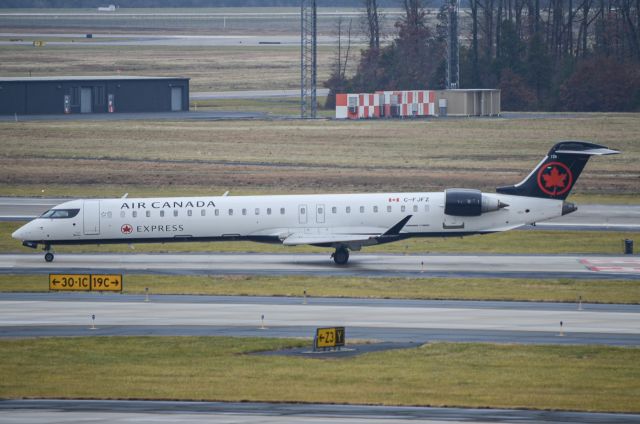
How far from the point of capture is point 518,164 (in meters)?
82.6

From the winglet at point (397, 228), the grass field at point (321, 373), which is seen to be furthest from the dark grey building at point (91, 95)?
the grass field at point (321, 373)

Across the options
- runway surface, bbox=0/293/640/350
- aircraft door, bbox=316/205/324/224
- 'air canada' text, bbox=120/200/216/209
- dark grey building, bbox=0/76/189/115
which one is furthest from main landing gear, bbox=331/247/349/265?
dark grey building, bbox=0/76/189/115

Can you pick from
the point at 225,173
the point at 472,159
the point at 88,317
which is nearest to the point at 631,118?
the point at 472,159

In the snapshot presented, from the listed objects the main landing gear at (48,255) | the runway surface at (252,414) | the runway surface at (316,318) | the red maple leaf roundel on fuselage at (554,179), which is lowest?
the runway surface at (252,414)

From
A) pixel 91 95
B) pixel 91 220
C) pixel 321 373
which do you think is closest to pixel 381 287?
pixel 321 373

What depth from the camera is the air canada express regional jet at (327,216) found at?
48.6 metres

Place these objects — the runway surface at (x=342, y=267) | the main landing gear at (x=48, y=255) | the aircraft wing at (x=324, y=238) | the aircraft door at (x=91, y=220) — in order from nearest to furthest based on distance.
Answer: the runway surface at (x=342, y=267), the aircraft wing at (x=324, y=238), the aircraft door at (x=91, y=220), the main landing gear at (x=48, y=255)

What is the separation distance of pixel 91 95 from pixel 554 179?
74.5 metres

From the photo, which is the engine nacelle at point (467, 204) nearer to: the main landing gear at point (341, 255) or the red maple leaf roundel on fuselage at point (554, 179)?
the red maple leaf roundel on fuselage at point (554, 179)

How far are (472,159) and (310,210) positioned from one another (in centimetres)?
3838

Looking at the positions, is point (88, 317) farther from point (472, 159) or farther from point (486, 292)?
point (472, 159)

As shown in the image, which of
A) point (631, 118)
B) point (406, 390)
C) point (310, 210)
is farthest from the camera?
point (631, 118)

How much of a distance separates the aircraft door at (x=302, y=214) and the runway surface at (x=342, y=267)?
194 cm

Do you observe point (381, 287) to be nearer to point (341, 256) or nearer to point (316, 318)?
point (341, 256)
